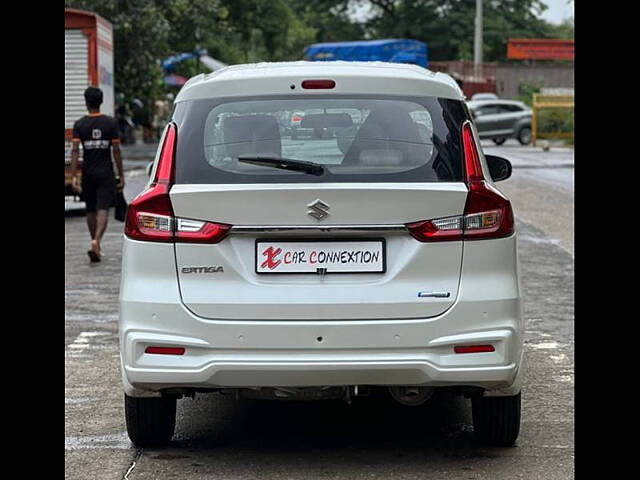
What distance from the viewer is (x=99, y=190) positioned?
13.5 m

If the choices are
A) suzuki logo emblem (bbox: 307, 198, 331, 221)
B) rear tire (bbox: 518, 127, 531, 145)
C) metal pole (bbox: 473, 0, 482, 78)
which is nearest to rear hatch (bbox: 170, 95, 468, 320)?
suzuki logo emblem (bbox: 307, 198, 331, 221)

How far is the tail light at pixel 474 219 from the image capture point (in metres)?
5.63

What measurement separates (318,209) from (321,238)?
12cm

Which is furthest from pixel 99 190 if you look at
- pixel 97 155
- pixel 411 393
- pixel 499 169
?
pixel 411 393

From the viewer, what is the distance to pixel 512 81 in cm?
6862

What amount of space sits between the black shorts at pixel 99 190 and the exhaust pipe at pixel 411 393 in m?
8.02

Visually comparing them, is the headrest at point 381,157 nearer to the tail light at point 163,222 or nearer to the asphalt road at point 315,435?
the tail light at point 163,222

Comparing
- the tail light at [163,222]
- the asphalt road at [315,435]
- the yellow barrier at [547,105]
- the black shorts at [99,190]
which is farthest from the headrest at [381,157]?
the yellow barrier at [547,105]

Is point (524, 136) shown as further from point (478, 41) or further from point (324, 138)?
point (324, 138)

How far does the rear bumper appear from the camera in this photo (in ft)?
18.1

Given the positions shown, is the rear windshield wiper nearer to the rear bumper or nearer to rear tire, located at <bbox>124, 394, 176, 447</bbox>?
the rear bumper
